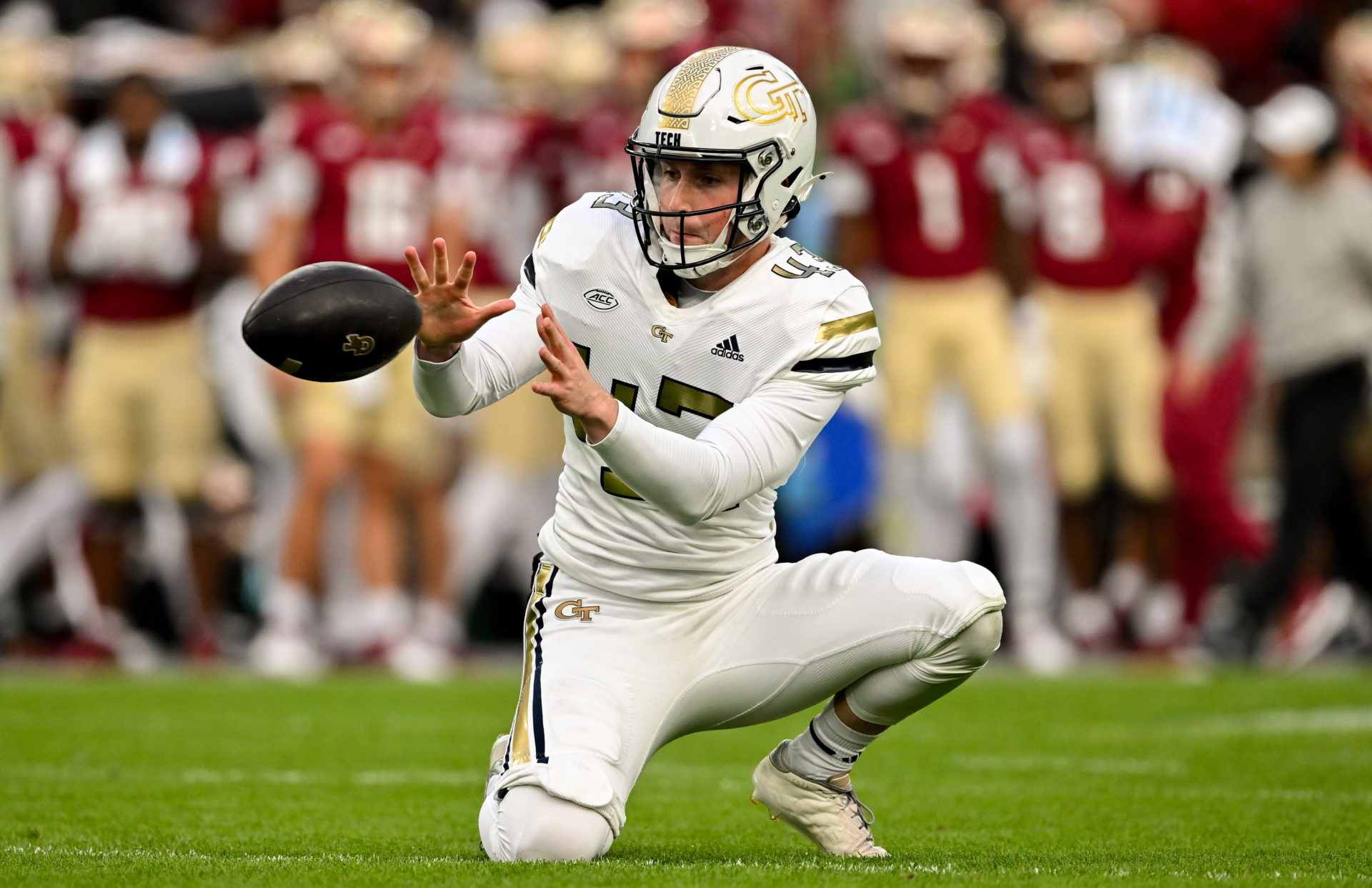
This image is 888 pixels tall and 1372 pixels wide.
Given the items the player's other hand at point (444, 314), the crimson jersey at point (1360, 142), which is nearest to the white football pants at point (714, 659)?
the player's other hand at point (444, 314)

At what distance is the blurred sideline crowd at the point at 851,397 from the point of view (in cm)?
803

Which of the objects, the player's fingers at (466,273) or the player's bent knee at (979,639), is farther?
the player's bent knee at (979,639)

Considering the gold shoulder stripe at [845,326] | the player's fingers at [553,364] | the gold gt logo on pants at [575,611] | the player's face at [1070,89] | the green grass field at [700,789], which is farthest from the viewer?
the player's face at [1070,89]

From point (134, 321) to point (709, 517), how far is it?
496cm

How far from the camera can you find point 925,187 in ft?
26.9

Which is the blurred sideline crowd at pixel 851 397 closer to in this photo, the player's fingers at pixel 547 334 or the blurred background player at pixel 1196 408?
the blurred background player at pixel 1196 408

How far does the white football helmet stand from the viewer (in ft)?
12.5

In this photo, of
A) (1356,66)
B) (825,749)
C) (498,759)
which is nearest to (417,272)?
(498,759)

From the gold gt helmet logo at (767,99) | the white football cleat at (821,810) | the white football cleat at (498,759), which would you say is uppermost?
the gold gt helmet logo at (767,99)

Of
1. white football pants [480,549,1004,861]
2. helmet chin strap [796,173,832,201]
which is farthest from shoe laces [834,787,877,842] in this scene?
helmet chin strap [796,173,832,201]

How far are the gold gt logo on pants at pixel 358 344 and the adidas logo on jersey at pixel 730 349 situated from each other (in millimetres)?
675

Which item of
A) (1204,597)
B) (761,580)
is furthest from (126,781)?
(1204,597)

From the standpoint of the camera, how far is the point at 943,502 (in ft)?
27.7

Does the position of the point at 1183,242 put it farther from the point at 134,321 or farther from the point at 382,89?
the point at 134,321
